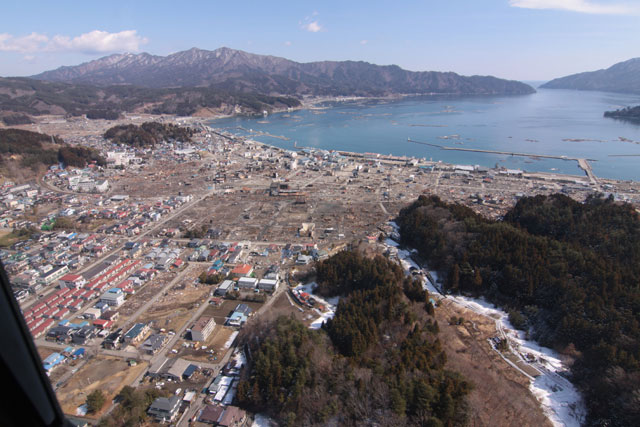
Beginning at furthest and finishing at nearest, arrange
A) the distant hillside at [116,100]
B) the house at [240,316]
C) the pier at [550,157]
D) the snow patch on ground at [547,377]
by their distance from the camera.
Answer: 1. the distant hillside at [116,100]
2. the pier at [550,157]
3. the house at [240,316]
4. the snow patch on ground at [547,377]

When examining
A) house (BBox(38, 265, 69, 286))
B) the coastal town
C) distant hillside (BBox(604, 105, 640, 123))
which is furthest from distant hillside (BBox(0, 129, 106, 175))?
distant hillside (BBox(604, 105, 640, 123))

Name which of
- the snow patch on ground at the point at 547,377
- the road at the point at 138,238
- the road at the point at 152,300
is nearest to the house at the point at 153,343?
the road at the point at 152,300

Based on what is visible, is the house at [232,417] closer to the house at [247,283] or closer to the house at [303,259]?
the house at [247,283]

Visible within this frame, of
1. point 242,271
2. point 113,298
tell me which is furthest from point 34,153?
point 242,271

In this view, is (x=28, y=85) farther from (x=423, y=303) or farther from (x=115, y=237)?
(x=423, y=303)

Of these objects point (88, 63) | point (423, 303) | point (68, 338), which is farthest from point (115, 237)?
point (88, 63)

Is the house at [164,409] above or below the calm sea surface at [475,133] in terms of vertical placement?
below
